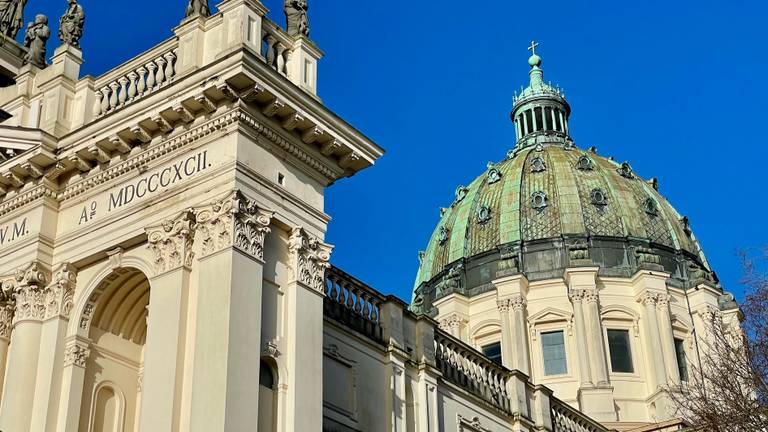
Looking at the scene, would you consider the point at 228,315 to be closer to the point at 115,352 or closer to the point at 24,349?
the point at 115,352

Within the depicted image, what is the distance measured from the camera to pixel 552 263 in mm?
57531

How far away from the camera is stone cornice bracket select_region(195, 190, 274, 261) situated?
63.0 ft

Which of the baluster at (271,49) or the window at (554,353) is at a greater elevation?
the window at (554,353)

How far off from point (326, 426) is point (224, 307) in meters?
5.35

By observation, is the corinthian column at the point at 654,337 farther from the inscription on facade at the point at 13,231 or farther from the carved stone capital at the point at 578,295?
the inscription on facade at the point at 13,231

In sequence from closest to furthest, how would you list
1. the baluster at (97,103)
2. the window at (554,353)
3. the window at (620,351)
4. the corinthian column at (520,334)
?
the baluster at (97,103) → the corinthian column at (520,334) → the window at (554,353) → the window at (620,351)

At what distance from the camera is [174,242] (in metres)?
19.8

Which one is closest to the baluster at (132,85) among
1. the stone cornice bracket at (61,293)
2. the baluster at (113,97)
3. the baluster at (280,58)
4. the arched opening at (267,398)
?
the baluster at (113,97)

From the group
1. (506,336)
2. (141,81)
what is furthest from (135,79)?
(506,336)

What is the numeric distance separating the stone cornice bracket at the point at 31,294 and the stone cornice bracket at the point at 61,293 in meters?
0.11

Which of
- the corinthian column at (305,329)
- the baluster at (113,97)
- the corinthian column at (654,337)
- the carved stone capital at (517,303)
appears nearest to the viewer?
the corinthian column at (305,329)

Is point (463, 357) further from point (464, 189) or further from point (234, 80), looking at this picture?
point (464, 189)

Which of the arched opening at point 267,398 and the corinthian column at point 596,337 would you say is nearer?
the arched opening at point 267,398

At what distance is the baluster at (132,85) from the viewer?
21.9 m
